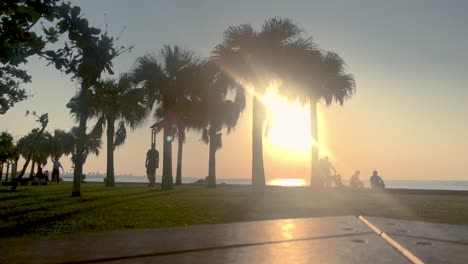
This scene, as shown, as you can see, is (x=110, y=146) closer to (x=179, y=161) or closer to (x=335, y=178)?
(x=179, y=161)

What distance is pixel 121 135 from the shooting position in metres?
33.2

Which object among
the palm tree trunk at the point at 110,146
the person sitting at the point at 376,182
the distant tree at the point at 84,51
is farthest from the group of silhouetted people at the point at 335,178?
the distant tree at the point at 84,51

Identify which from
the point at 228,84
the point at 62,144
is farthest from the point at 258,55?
the point at 62,144

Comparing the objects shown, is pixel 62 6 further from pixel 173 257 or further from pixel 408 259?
pixel 408 259

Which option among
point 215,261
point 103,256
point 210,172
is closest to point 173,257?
point 215,261

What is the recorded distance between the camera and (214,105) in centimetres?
2706

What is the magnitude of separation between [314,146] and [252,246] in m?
23.0

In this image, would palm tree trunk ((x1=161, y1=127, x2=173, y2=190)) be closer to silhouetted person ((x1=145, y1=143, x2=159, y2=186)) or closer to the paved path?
silhouetted person ((x1=145, y1=143, x2=159, y2=186))

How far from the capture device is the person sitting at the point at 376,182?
22.2 m

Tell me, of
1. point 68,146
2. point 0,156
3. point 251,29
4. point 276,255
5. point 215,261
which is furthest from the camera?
point 68,146

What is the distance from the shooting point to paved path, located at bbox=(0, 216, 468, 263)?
9.59 feet

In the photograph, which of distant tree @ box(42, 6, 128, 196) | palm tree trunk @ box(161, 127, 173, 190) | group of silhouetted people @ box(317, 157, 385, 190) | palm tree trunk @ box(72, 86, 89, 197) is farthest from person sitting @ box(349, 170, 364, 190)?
distant tree @ box(42, 6, 128, 196)

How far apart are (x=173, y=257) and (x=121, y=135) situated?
104ft

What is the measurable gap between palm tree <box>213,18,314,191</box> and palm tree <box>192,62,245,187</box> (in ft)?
3.56
